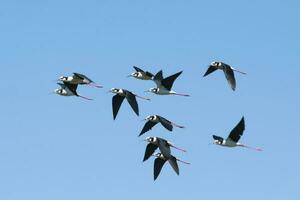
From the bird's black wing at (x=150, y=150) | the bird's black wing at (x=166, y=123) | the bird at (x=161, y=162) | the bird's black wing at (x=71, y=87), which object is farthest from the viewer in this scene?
the bird's black wing at (x=71, y=87)

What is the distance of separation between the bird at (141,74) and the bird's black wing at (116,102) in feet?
6.09

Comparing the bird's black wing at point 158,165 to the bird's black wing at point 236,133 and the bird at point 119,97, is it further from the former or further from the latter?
the bird's black wing at point 236,133

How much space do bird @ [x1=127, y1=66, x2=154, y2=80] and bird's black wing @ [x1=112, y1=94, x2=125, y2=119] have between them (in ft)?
6.09

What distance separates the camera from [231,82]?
5825 centimetres

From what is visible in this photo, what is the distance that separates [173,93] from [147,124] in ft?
9.89

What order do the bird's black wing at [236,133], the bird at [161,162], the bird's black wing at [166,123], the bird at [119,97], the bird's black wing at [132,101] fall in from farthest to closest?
the bird at [119,97] < the bird's black wing at [236,133] < the bird's black wing at [166,123] < the bird at [161,162] < the bird's black wing at [132,101]

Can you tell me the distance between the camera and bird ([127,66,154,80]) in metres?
58.4

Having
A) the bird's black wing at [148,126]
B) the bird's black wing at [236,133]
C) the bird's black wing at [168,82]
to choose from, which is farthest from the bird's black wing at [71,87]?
the bird's black wing at [236,133]

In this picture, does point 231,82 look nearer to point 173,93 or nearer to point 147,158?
point 173,93

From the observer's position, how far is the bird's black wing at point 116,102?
58250mm

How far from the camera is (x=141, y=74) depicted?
58469 millimetres

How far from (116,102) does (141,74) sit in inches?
108

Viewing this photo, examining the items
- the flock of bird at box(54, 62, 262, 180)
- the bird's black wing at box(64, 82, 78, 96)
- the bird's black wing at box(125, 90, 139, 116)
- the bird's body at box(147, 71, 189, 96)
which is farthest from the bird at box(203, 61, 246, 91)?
the bird's black wing at box(64, 82, 78, 96)

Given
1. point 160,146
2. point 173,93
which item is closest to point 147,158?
point 160,146
